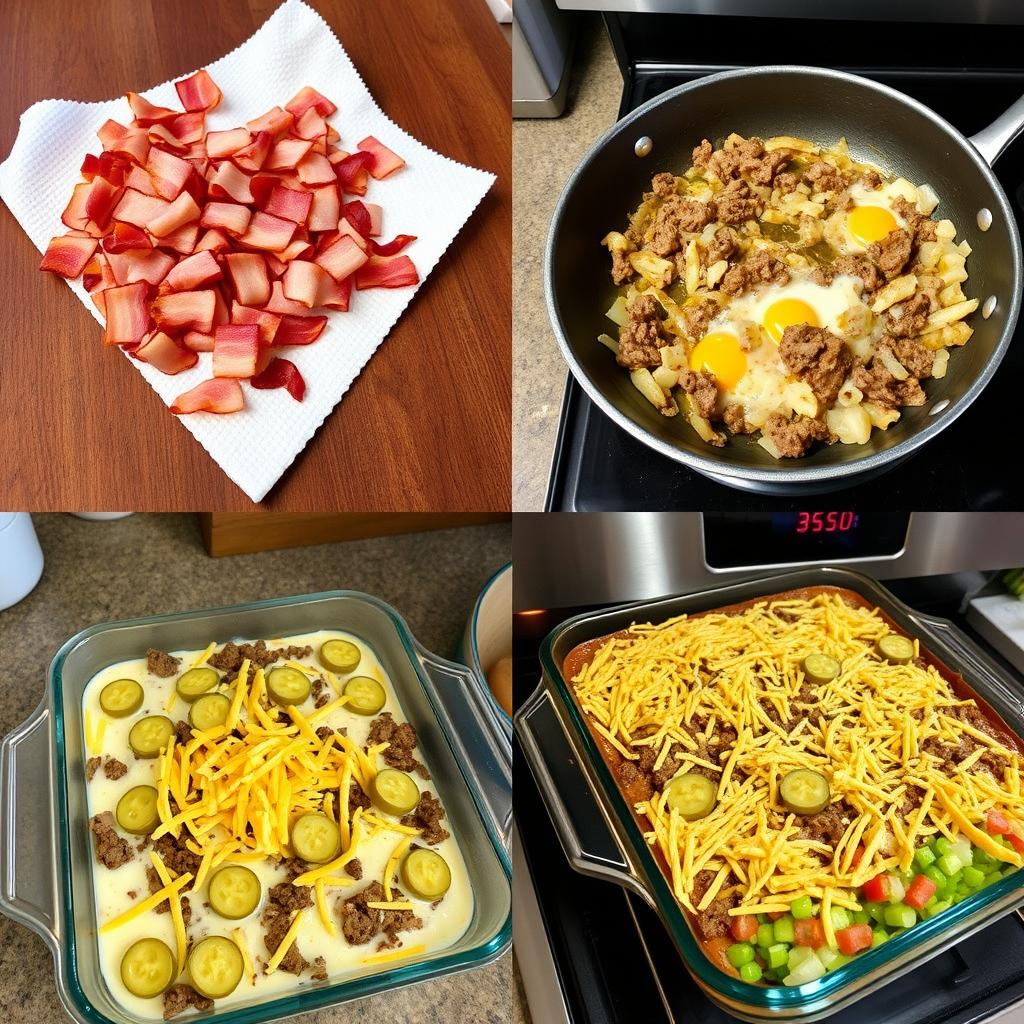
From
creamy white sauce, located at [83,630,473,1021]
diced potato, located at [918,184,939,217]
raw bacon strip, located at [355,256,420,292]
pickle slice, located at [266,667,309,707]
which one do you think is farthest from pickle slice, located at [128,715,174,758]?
diced potato, located at [918,184,939,217]

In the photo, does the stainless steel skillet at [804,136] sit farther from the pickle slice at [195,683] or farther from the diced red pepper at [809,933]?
the pickle slice at [195,683]

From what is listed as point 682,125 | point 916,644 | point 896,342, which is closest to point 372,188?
point 682,125

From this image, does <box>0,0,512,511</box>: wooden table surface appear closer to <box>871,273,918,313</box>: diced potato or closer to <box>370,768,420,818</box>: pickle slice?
<box>370,768,420,818</box>: pickle slice

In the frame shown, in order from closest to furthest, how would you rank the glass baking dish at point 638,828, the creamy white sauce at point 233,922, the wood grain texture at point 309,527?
the glass baking dish at point 638,828
the creamy white sauce at point 233,922
the wood grain texture at point 309,527

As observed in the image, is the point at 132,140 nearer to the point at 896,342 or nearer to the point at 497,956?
the point at 896,342

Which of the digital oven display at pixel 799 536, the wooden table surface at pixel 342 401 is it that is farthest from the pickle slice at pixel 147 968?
the digital oven display at pixel 799 536

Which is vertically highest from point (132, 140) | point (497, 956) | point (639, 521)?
point (132, 140)

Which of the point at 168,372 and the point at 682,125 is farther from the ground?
the point at 682,125

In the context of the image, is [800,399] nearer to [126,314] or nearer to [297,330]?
[297,330]
